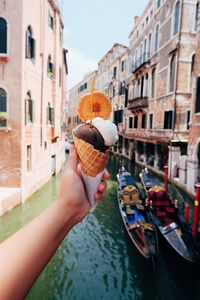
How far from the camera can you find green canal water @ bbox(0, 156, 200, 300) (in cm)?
567

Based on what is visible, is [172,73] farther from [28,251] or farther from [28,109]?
[28,251]

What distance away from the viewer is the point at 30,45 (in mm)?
10672

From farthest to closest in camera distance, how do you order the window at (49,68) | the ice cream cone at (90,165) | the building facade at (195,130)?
the window at (49,68) < the building facade at (195,130) < the ice cream cone at (90,165)

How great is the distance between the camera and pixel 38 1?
11.3m

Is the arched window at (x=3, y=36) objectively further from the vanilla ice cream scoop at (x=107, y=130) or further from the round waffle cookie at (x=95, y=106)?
the vanilla ice cream scoop at (x=107, y=130)

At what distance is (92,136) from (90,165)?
216 mm

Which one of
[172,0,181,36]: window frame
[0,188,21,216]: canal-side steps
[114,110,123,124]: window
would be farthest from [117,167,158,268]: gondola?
[114,110,123,124]: window

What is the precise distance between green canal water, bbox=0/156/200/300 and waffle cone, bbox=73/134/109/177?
5.03 metres

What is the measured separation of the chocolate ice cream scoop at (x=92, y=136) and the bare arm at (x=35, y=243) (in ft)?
1.26

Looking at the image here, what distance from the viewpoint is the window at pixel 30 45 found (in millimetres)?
10195

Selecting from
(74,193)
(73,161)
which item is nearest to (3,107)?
(73,161)

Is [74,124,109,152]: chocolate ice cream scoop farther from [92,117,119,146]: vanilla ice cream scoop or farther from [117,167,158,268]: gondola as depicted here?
[117,167,158,268]: gondola

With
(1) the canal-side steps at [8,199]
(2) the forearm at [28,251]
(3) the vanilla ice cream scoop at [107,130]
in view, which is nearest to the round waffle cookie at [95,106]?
(3) the vanilla ice cream scoop at [107,130]

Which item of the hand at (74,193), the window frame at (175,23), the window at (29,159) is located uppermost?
the window frame at (175,23)
